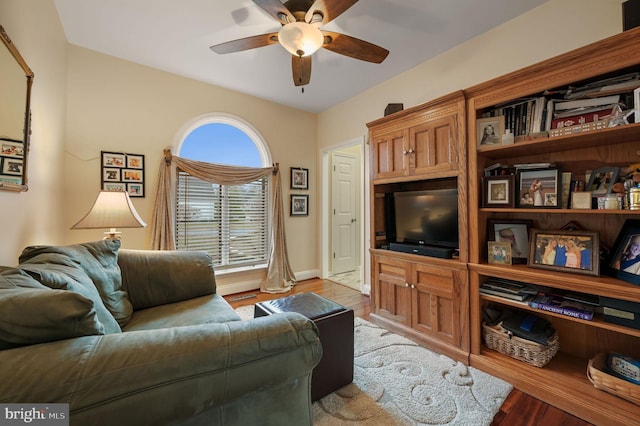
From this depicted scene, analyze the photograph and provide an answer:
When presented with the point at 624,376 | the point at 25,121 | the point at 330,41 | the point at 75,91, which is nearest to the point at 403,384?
the point at 624,376

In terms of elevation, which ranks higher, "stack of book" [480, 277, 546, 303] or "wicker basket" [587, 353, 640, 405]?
"stack of book" [480, 277, 546, 303]

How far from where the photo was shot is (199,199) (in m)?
3.34

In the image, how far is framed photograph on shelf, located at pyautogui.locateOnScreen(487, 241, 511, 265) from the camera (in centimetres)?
187

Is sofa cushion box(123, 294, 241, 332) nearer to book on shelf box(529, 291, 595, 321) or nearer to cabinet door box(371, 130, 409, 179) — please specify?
cabinet door box(371, 130, 409, 179)

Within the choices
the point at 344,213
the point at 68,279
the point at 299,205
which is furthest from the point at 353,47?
the point at 344,213

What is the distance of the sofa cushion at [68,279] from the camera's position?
0.98 metres

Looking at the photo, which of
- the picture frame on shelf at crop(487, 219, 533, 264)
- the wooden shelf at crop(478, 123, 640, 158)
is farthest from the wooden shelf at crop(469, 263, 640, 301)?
the wooden shelf at crop(478, 123, 640, 158)

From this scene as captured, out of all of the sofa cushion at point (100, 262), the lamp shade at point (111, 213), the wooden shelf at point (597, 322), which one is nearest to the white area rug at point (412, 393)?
the wooden shelf at point (597, 322)

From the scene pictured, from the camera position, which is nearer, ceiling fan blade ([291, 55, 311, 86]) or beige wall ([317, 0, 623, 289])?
beige wall ([317, 0, 623, 289])

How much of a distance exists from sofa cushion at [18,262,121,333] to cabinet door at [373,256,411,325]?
6.87 ft

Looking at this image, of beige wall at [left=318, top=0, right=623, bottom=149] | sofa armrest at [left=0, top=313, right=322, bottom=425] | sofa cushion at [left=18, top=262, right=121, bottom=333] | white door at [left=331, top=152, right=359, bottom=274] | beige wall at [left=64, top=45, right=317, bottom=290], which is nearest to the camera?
sofa armrest at [left=0, top=313, right=322, bottom=425]

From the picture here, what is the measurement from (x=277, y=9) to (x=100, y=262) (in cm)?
190

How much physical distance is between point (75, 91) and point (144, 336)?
311 cm

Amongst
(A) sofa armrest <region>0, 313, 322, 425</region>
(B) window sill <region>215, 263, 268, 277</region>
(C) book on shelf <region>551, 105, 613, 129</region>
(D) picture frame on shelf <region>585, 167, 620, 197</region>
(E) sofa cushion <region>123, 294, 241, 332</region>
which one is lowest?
(B) window sill <region>215, 263, 268, 277</region>
